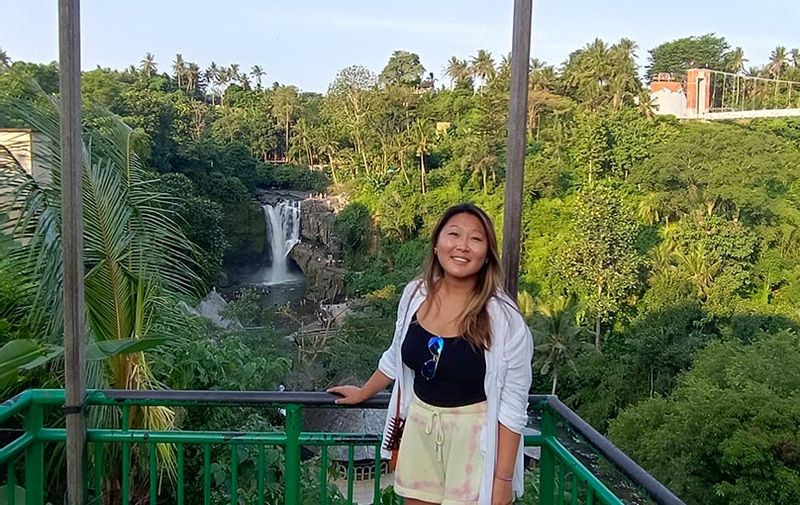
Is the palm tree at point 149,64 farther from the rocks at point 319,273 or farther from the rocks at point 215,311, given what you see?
the rocks at point 215,311

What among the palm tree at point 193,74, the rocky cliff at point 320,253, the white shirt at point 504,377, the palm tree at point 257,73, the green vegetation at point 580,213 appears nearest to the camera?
the white shirt at point 504,377

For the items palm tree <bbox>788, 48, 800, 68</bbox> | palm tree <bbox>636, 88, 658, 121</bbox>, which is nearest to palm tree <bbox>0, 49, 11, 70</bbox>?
palm tree <bbox>636, 88, 658, 121</bbox>

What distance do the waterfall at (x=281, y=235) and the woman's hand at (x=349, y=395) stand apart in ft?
66.5

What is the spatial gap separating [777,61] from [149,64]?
2165cm

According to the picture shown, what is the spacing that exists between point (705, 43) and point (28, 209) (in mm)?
33789

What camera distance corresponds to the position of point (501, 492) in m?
1.28

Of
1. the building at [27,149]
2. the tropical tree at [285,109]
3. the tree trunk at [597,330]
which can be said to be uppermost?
the tropical tree at [285,109]

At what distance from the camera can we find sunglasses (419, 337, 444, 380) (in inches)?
51.4

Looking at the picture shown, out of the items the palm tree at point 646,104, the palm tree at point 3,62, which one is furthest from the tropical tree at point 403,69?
the palm tree at point 3,62

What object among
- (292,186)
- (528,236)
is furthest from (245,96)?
(528,236)

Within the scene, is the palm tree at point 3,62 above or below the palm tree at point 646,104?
below

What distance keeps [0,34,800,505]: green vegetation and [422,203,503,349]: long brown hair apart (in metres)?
6.75

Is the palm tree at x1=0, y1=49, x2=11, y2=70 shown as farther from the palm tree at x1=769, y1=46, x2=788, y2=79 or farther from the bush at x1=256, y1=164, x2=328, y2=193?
the palm tree at x1=769, y1=46, x2=788, y2=79

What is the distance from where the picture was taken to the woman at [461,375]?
126 cm
